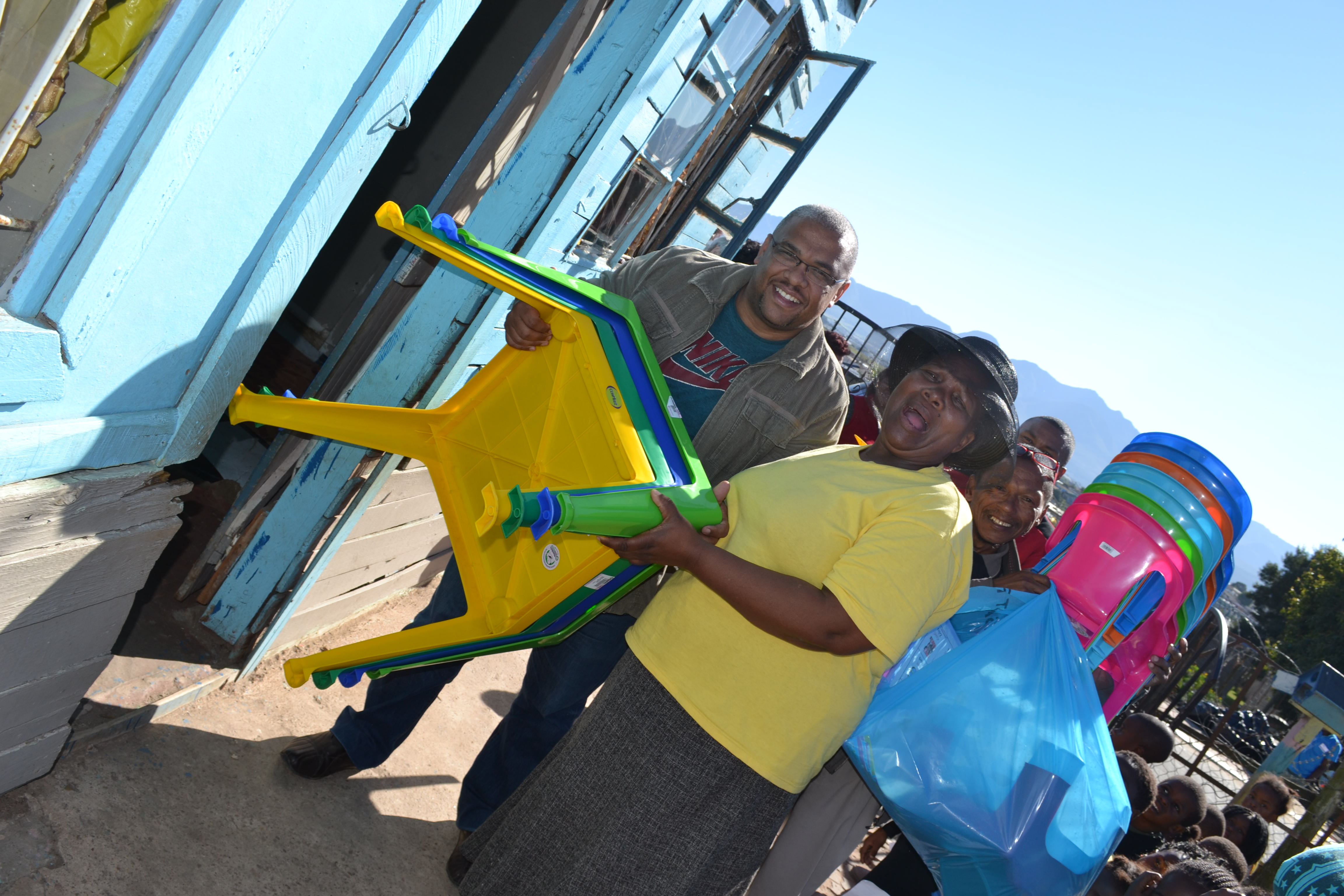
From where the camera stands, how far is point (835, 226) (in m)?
2.15

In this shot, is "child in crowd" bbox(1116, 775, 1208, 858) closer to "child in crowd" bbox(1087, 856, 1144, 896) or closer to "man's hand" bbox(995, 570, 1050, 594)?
"child in crowd" bbox(1087, 856, 1144, 896)

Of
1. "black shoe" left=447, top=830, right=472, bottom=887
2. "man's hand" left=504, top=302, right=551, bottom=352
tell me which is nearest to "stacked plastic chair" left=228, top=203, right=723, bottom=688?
"man's hand" left=504, top=302, right=551, bottom=352

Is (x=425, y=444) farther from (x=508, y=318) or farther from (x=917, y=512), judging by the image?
(x=917, y=512)

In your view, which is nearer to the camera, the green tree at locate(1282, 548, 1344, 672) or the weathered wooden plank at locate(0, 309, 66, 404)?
the weathered wooden plank at locate(0, 309, 66, 404)

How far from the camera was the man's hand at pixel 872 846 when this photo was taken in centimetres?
397

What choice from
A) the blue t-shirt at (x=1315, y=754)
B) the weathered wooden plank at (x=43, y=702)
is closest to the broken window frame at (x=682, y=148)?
the weathered wooden plank at (x=43, y=702)

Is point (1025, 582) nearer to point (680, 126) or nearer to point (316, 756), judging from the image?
point (316, 756)

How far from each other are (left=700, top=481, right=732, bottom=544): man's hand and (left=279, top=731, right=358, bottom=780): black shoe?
1.54m

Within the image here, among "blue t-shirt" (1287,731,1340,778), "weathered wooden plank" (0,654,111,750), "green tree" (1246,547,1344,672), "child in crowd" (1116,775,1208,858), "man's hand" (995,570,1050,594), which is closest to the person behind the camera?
"weathered wooden plank" (0,654,111,750)

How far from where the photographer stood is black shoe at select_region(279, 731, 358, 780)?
7.94 ft

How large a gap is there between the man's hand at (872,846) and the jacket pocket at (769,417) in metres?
2.78

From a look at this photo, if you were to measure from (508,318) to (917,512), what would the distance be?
114 cm

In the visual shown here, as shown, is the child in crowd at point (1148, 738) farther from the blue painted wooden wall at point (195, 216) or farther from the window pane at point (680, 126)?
the blue painted wooden wall at point (195, 216)

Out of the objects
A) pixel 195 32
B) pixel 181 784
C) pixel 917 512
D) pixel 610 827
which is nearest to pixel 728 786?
pixel 610 827
